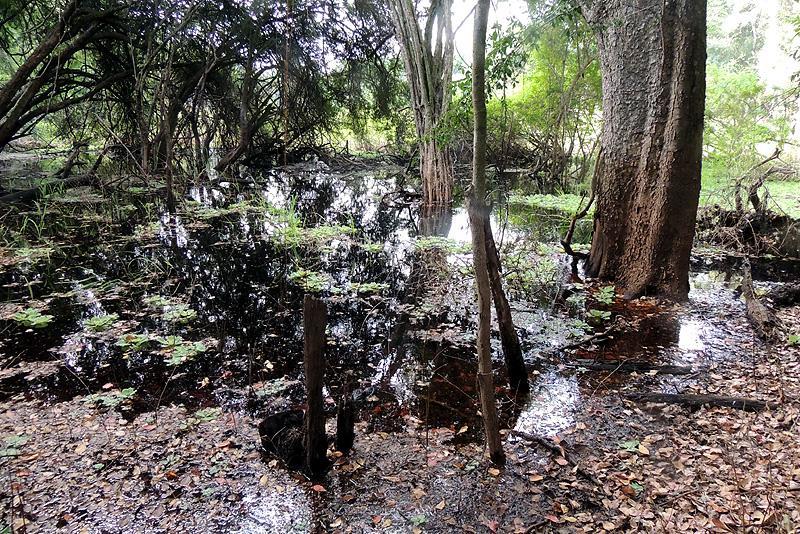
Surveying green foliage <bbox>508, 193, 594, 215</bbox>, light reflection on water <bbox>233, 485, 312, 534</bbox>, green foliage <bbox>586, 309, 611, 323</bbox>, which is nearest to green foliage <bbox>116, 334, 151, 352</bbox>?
light reflection on water <bbox>233, 485, 312, 534</bbox>

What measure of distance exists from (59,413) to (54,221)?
644cm

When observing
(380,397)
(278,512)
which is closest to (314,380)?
(278,512)

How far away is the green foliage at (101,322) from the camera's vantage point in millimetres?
4094

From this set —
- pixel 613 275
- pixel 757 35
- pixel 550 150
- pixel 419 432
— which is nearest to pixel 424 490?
pixel 419 432

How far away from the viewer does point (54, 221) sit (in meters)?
7.86

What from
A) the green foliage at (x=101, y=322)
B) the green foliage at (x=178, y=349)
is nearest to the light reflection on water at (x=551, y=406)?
the green foliage at (x=178, y=349)

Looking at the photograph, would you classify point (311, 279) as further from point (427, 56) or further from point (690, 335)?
point (427, 56)

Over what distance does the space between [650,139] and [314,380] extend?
4261 millimetres

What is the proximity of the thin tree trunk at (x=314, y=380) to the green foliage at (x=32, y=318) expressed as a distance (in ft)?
10.8

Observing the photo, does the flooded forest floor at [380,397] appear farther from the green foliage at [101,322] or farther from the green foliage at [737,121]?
the green foliage at [737,121]

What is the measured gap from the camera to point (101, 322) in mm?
4188

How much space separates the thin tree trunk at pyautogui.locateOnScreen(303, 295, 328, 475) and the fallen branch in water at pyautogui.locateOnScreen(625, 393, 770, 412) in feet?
6.88

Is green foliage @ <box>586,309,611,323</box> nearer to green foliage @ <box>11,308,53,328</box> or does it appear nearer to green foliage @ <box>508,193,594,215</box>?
green foliage @ <box>11,308,53,328</box>

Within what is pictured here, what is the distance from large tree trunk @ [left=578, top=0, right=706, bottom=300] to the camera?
432cm
